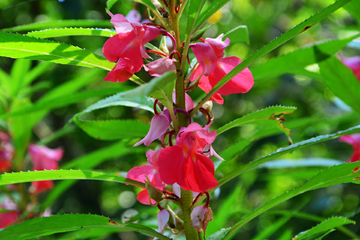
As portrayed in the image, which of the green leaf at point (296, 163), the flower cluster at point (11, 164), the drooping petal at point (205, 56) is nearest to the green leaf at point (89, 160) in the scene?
the flower cluster at point (11, 164)

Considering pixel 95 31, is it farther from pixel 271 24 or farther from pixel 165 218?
pixel 271 24

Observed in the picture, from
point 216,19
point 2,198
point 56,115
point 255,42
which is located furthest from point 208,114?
point 255,42

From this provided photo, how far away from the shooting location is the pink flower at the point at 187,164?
0.59m

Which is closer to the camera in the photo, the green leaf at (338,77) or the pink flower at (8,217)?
the green leaf at (338,77)

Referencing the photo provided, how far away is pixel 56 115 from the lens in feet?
9.59

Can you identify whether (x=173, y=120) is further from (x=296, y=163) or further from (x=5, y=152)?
(x=5, y=152)

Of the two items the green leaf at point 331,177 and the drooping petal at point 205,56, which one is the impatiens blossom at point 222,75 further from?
the green leaf at point 331,177

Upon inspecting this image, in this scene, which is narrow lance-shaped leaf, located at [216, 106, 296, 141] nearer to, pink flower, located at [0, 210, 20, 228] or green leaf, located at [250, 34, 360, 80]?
green leaf, located at [250, 34, 360, 80]

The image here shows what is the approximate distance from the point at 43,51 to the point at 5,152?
1.18 meters

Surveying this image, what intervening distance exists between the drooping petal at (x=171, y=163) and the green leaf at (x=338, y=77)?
502 millimetres

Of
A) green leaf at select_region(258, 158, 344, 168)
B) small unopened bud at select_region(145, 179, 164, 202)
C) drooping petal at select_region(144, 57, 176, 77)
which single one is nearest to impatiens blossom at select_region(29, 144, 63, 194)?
green leaf at select_region(258, 158, 344, 168)

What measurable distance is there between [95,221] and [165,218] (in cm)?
14

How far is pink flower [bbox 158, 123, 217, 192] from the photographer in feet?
1.93

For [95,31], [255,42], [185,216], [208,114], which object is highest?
[255,42]
